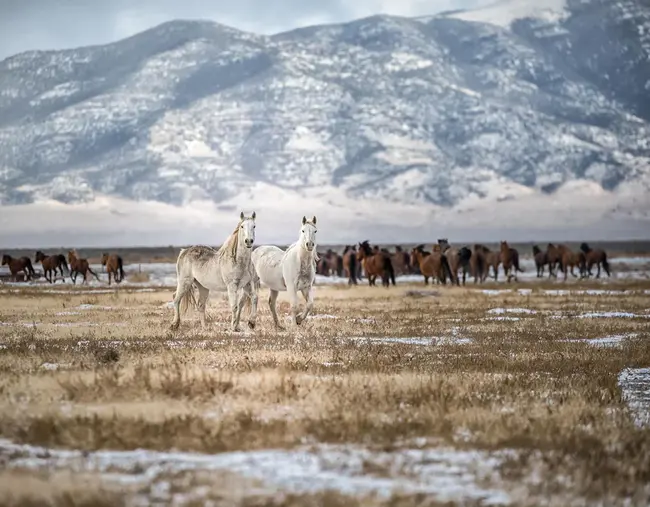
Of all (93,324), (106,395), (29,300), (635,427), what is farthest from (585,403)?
(29,300)

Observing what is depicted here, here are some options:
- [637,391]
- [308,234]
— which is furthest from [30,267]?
[637,391]

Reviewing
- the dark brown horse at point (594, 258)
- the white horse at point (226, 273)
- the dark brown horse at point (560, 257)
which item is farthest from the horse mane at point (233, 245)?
the dark brown horse at point (594, 258)

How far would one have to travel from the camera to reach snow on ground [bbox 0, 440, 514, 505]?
6.72 meters

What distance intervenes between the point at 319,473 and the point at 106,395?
370 centimetres

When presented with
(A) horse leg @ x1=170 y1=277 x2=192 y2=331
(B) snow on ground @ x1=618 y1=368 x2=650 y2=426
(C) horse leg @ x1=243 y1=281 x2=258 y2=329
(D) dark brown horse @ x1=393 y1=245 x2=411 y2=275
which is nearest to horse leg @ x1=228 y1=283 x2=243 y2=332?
(C) horse leg @ x1=243 y1=281 x2=258 y2=329

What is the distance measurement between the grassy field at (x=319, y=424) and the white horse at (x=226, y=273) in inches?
99.2

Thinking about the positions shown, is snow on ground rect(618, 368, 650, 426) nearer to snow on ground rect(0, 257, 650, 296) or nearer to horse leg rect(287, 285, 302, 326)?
horse leg rect(287, 285, 302, 326)

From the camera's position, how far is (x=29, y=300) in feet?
110

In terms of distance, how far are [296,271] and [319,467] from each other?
45.0 feet

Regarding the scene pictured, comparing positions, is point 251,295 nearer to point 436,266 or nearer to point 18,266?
point 436,266

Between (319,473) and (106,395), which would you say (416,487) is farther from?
(106,395)

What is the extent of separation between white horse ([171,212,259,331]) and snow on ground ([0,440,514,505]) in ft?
37.8

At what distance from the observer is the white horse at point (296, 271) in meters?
20.5

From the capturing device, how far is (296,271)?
21.0 meters
